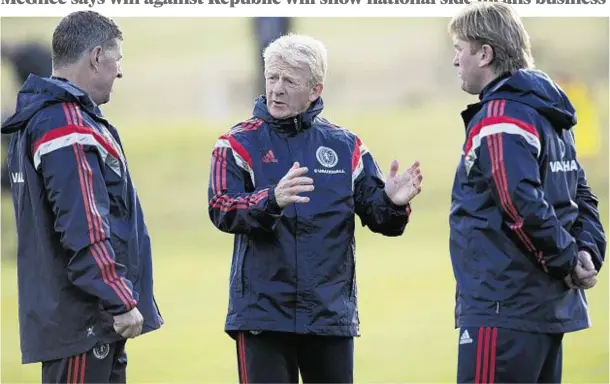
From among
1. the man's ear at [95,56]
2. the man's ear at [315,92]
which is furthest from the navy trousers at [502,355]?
the man's ear at [95,56]

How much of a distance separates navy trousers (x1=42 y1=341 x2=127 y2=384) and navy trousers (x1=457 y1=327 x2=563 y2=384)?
128 cm

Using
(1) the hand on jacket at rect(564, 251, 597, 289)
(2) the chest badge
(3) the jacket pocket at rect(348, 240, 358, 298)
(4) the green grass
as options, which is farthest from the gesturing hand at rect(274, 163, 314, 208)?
(4) the green grass

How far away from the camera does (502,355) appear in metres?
4.14

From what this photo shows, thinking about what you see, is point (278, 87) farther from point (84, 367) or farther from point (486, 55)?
point (84, 367)

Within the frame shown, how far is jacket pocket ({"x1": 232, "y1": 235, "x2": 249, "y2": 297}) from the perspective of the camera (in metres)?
4.45

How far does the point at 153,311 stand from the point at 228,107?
14834 mm

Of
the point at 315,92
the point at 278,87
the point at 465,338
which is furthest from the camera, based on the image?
the point at 315,92

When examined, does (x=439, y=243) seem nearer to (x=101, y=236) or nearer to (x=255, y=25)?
(x=255, y=25)

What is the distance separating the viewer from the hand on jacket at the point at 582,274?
13.8 feet

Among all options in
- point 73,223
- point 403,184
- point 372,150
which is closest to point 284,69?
point 403,184

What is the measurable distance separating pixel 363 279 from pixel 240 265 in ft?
23.4

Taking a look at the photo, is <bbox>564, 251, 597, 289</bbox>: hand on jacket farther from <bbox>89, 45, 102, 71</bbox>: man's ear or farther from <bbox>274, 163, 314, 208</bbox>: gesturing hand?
<bbox>89, 45, 102, 71</bbox>: man's ear

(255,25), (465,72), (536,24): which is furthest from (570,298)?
(536,24)

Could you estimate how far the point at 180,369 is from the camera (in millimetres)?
7957
